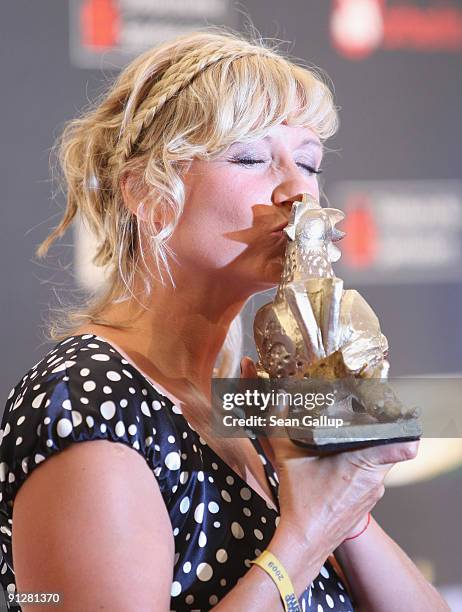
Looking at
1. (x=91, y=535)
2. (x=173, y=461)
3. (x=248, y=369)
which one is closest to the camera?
(x=91, y=535)

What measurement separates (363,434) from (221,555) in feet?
0.66

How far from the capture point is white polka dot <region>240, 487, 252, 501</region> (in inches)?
38.7

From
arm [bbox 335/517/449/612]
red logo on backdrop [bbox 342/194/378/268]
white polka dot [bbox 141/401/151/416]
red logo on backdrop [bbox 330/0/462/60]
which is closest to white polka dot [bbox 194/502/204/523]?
white polka dot [bbox 141/401/151/416]

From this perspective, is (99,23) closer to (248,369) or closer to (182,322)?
(182,322)

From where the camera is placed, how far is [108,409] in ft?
2.85

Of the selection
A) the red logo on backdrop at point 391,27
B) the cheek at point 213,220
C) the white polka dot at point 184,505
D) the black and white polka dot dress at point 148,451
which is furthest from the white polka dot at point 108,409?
the red logo on backdrop at point 391,27

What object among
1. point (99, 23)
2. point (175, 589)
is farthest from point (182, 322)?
point (99, 23)

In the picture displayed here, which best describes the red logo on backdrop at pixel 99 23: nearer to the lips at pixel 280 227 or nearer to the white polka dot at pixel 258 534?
the lips at pixel 280 227

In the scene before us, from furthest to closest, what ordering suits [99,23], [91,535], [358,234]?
[358,234] < [99,23] < [91,535]

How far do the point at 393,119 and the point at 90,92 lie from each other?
72cm

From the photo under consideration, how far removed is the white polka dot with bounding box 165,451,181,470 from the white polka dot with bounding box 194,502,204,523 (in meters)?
0.05

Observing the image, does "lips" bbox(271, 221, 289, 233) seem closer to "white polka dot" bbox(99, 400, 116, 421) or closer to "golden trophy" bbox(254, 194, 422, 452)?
"golden trophy" bbox(254, 194, 422, 452)

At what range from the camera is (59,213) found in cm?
184

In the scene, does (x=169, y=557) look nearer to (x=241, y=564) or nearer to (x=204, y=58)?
(x=241, y=564)
